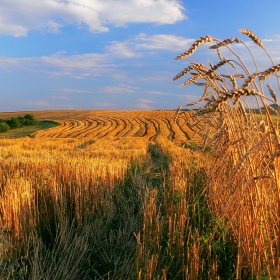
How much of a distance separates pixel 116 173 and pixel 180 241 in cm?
323

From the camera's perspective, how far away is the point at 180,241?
2.93 m

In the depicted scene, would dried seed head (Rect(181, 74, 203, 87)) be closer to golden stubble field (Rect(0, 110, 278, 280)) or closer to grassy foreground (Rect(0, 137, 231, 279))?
golden stubble field (Rect(0, 110, 278, 280))

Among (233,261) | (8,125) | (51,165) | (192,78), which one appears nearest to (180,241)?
(233,261)

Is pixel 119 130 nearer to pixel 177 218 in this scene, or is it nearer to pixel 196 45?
pixel 177 218

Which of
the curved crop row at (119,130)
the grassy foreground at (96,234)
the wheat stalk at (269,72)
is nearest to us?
the wheat stalk at (269,72)

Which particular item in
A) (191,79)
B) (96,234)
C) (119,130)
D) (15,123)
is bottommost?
(96,234)

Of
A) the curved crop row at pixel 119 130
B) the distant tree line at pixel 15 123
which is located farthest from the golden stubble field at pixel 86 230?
the distant tree line at pixel 15 123

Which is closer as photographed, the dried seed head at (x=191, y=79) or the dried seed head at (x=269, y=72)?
the dried seed head at (x=269, y=72)

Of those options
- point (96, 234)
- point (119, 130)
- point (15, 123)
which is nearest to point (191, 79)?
point (96, 234)

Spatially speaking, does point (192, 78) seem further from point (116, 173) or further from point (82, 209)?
point (116, 173)

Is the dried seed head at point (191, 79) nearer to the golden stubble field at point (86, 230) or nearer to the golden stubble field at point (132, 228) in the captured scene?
the golden stubble field at point (132, 228)

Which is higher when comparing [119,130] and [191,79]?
[191,79]

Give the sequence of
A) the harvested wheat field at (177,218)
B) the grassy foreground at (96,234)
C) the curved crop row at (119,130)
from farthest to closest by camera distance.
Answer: the curved crop row at (119,130)
the grassy foreground at (96,234)
the harvested wheat field at (177,218)

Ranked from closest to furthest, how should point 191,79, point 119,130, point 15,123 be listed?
point 191,79
point 119,130
point 15,123
